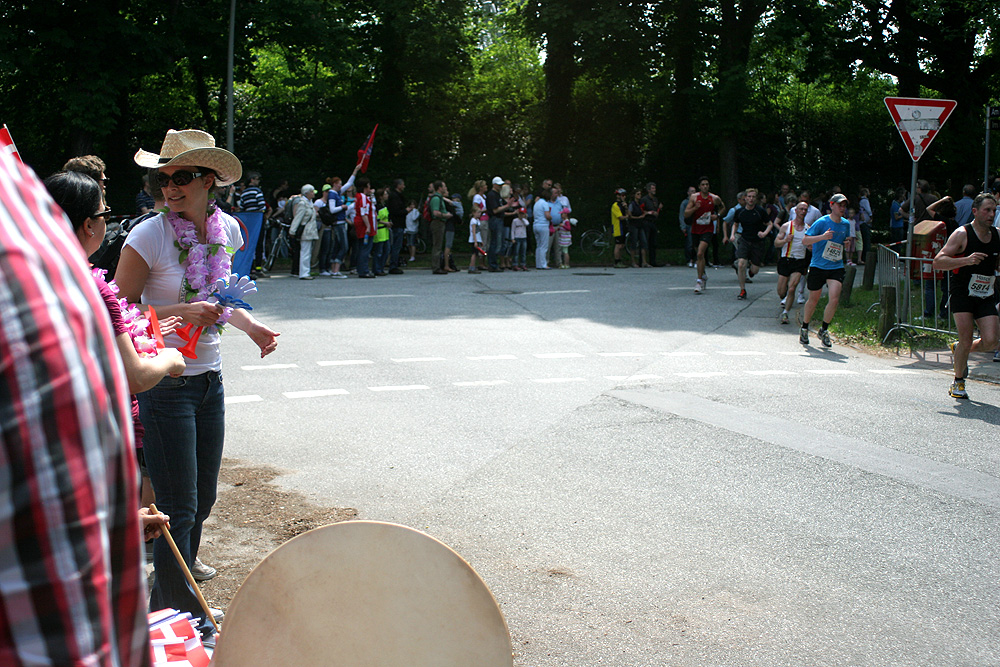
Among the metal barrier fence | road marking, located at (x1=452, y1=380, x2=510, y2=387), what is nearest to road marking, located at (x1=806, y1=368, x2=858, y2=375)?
the metal barrier fence

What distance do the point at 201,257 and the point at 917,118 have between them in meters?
11.2

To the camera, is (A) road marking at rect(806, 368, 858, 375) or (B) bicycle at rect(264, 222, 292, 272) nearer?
(A) road marking at rect(806, 368, 858, 375)

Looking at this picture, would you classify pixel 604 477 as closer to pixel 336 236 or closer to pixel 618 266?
pixel 336 236

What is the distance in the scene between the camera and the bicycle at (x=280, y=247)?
70.0 feet

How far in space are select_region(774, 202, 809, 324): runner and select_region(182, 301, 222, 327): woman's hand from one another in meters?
11.6

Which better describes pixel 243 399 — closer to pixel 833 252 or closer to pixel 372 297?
pixel 372 297

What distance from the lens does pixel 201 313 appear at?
3771 millimetres

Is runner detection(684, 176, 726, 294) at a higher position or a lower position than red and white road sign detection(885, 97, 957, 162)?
lower

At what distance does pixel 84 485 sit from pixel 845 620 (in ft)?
12.6

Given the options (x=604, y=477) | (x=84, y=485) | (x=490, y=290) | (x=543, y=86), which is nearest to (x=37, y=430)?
(x=84, y=485)

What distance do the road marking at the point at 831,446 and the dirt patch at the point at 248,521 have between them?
341 cm

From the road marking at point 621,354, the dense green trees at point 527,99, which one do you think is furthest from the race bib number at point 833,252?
the dense green trees at point 527,99

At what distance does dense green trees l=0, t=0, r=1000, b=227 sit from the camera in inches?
969

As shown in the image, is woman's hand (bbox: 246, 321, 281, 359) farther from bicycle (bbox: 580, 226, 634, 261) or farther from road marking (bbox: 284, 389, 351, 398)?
bicycle (bbox: 580, 226, 634, 261)
